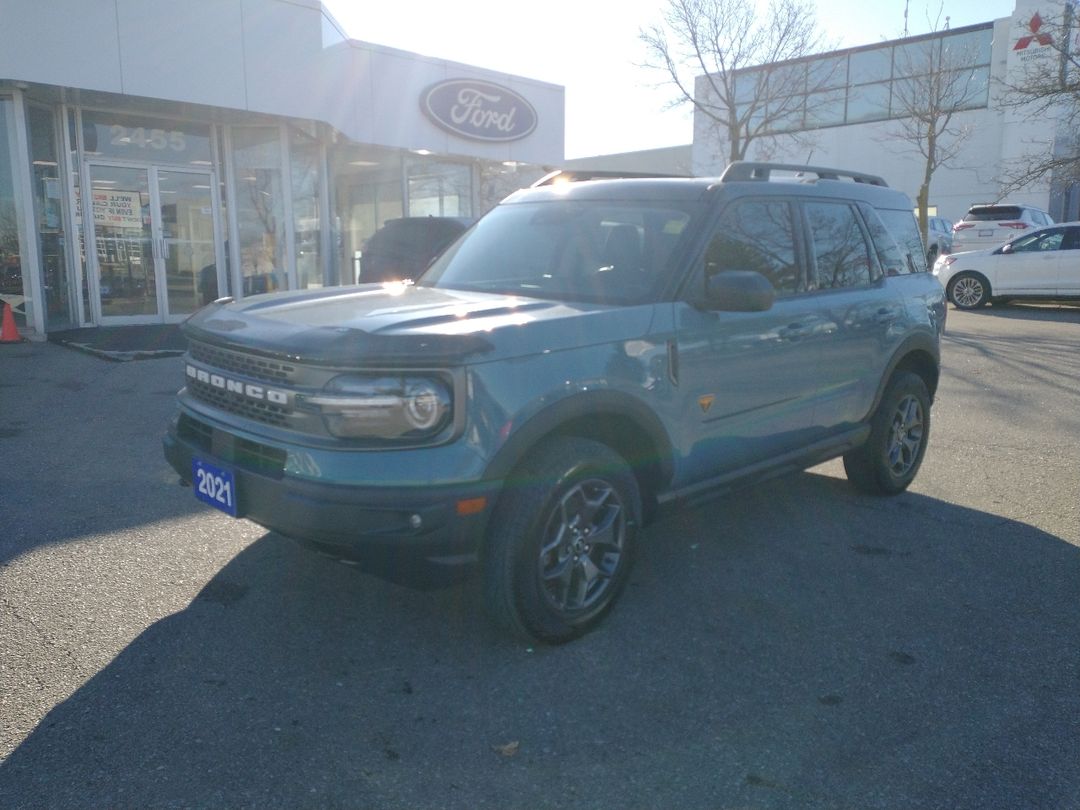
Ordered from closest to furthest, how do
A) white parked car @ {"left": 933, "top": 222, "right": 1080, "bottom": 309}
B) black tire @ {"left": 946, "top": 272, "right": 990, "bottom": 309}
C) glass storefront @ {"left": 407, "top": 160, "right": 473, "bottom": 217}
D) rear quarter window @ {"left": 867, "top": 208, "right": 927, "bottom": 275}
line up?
rear quarter window @ {"left": 867, "top": 208, "right": 927, "bottom": 275} < white parked car @ {"left": 933, "top": 222, "right": 1080, "bottom": 309} < black tire @ {"left": 946, "top": 272, "right": 990, "bottom": 309} < glass storefront @ {"left": 407, "top": 160, "right": 473, "bottom": 217}

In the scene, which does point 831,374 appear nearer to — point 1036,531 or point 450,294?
point 1036,531

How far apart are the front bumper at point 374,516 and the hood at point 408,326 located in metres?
0.43

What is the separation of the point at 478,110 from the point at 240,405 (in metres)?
15.6

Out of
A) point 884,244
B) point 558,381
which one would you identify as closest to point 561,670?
point 558,381

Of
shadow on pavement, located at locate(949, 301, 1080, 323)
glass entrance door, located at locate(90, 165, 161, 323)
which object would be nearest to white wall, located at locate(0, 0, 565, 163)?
glass entrance door, located at locate(90, 165, 161, 323)

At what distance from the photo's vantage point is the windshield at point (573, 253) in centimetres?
400

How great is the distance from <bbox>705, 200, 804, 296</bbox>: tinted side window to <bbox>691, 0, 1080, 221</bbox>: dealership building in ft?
92.4

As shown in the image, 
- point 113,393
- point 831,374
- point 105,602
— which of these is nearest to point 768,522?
point 831,374

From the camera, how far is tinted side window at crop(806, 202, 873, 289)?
190 inches

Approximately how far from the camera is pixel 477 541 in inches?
125

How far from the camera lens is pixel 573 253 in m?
4.29

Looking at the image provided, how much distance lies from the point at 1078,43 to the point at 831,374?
A: 1968cm

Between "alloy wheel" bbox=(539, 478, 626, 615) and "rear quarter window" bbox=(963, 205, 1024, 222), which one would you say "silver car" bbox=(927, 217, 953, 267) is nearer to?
"rear quarter window" bbox=(963, 205, 1024, 222)

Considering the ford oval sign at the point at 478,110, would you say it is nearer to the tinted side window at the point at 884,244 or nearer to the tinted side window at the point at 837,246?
the tinted side window at the point at 884,244
